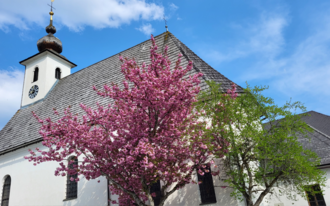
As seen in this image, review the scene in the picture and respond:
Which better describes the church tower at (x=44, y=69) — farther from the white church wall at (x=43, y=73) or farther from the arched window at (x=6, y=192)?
the arched window at (x=6, y=192)

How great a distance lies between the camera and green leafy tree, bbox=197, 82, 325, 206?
7.47m

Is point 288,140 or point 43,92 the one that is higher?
point 43,92

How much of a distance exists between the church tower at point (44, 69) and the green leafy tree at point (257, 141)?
15.4m

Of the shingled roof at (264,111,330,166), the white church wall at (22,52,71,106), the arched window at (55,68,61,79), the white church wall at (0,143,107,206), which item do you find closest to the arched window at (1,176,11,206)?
the white church wall at (0,143,107,206)

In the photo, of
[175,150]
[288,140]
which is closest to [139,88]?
[175,150]

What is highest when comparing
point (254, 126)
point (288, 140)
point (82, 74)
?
point (82, 74)

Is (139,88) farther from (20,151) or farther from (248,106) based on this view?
(20,151)

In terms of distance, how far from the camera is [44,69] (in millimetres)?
20219

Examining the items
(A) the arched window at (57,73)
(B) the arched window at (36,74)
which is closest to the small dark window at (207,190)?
(A) the arched window at (57,73)

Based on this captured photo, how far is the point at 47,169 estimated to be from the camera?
13641mm

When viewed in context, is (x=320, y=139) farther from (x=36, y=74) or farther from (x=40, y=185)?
(x=36, y=74)

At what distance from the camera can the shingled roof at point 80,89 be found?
1410 cm

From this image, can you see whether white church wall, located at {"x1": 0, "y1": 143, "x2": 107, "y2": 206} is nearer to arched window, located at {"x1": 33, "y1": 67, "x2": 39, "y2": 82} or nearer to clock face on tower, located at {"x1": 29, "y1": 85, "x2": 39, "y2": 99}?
clock face on tower, located at {"x1": 29, "y1": 85, "x2": 39, "y2": 99}

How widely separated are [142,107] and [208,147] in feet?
7.40
